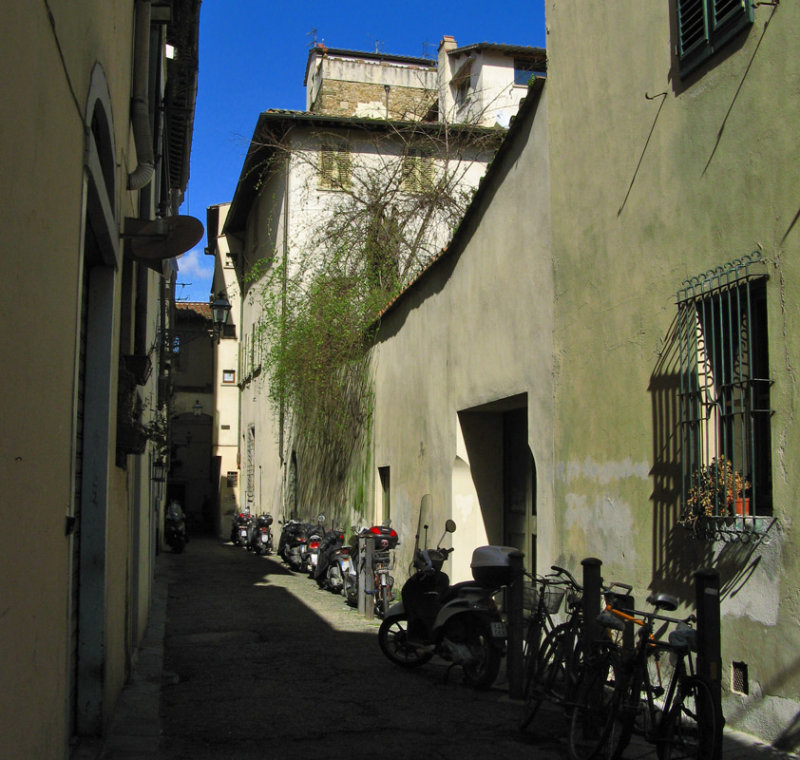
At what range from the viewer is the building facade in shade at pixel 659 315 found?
525cm

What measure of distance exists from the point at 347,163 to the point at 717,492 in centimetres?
1575

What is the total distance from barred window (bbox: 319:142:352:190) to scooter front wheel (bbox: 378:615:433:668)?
518 inches

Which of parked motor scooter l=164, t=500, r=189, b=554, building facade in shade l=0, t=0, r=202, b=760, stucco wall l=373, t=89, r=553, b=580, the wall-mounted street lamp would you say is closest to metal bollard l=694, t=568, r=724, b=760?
building facade in shade l=0, t=0, r=202, b=760

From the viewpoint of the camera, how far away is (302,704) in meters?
6.58

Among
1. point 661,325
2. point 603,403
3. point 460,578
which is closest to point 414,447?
point 460,578

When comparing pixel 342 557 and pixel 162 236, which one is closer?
pixel 162 236

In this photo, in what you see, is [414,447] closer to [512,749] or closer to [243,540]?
[512,749]

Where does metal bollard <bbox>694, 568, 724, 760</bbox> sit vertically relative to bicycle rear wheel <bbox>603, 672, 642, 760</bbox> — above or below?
above

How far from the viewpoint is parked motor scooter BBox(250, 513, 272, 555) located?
22641 mm

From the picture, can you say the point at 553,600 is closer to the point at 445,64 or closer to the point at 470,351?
the point at 470,351

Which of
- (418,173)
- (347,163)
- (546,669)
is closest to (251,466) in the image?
(347,163)

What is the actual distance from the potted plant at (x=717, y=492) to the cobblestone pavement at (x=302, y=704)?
1.28 meters

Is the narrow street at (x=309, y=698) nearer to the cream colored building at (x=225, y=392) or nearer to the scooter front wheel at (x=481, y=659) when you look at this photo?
the scooter front wheel at (x=481, y=659)

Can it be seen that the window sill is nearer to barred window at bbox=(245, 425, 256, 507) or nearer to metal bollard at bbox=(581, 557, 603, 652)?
metal bollard at bbox=(581, 557, 603, 652)
